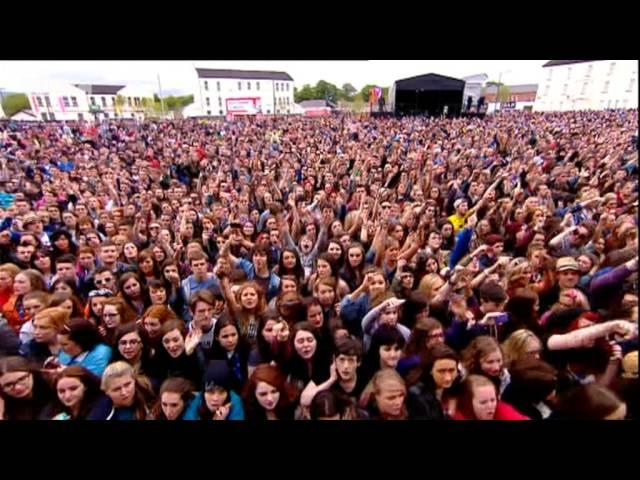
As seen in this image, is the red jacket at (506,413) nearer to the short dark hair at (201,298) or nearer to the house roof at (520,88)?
the short dark hair at (201,298)

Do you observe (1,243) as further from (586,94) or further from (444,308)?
(586,94)

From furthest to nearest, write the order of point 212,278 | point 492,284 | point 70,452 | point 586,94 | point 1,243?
point 1,243
point 212,278
point 586,94
point 492,284
point 70,452

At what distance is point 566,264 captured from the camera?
2.06m

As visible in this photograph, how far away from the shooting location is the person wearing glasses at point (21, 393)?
169cm

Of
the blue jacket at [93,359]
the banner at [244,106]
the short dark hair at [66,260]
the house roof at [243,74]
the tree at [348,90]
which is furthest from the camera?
the banner at [244,106]

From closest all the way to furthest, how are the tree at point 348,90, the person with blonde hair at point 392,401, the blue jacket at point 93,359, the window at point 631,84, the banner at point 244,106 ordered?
the window at point 631,84 < the person with blonde hair at point 392,401 < the blue jacket at point 93,359 < the tree at point 348,90 < the banner at point 244,106

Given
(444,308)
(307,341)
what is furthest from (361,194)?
(307,341)

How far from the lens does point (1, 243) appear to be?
2.83 metres

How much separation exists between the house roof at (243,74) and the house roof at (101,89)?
67 centimetres

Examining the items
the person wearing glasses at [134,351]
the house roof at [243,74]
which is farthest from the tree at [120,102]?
the person wearing glasses at [134,351]

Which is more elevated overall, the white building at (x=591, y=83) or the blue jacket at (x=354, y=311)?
the white building at (x=591, y=83)

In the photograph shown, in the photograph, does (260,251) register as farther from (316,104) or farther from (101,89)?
(101,89)

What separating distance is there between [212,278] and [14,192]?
3.04 meters

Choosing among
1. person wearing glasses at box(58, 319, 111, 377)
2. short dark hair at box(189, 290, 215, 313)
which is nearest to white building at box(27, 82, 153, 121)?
short dark hair at box(189, 290, 215, 313)
